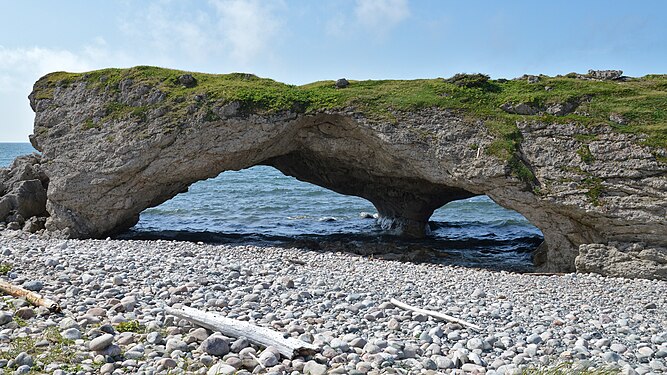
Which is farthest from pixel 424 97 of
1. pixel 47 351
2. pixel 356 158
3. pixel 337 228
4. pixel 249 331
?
pixel 47 351

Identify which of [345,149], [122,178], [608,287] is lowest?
[608,287]

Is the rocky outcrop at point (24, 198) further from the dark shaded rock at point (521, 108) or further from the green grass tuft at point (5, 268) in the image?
the dark shaded rock at point (521, 108)

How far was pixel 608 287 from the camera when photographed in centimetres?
1363

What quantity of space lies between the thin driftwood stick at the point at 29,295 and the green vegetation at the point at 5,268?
57.7 inches

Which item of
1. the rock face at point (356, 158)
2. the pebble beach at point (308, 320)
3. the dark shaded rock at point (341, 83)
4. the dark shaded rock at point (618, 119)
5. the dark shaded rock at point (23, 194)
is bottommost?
the pebble beach at point (308, 320)

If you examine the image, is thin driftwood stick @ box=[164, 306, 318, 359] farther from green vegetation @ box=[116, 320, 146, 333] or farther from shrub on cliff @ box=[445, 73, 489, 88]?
shrub on cliff @ box=[445, 73, 489, 88]

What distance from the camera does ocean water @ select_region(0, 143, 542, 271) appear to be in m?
22.6

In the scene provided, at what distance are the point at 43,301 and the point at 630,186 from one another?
1555cm

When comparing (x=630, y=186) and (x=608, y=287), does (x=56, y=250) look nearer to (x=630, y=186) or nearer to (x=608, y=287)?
(x=608, y=287)

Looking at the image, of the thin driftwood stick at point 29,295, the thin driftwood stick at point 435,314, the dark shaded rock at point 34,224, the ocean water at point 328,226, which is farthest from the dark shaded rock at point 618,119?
the dark shaded rock at point 34,224

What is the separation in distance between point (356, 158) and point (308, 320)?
42.1ft

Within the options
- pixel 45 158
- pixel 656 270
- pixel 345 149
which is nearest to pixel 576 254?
pixel 656 270

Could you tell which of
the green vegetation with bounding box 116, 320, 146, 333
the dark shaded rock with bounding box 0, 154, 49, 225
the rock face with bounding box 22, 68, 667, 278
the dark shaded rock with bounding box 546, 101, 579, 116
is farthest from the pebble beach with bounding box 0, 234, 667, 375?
the dark shaded rock with bounding box 0, 154, 49, 225

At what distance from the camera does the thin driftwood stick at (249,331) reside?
663cm
